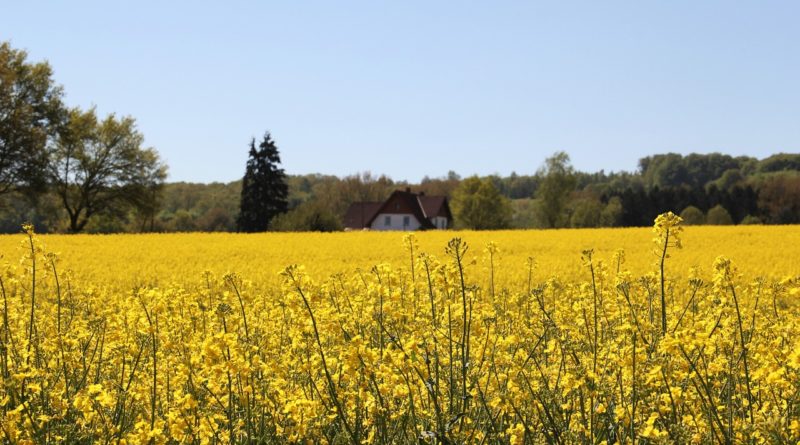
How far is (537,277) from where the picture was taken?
1745 centimetres

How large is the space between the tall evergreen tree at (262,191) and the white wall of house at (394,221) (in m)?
18.9

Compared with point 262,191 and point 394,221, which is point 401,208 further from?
point 262,191

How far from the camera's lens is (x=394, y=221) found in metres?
82.9

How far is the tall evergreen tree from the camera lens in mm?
63500

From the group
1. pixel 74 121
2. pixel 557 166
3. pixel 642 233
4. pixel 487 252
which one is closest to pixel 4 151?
pixel 74 121

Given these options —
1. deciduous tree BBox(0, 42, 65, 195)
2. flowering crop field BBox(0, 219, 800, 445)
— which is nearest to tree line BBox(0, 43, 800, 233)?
deciduous tree BBox(0, 42, 65, 195)

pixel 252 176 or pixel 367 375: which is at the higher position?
pixel 252 176

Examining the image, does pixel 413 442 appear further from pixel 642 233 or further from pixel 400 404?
pixel 642 233

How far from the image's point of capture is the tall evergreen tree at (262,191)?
63500 millimetres

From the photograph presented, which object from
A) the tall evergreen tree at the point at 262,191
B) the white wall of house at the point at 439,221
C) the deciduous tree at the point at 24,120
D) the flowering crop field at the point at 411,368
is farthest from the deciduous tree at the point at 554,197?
the flowering crop field at the point at 411,368

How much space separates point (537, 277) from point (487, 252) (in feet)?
39.9

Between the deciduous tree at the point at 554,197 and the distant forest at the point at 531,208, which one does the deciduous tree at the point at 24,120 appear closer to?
the distant forest at the point at 531,208

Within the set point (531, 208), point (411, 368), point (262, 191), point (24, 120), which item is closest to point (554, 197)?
point (531, 208)

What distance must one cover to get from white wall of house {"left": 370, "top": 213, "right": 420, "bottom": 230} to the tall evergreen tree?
18.9 meters
